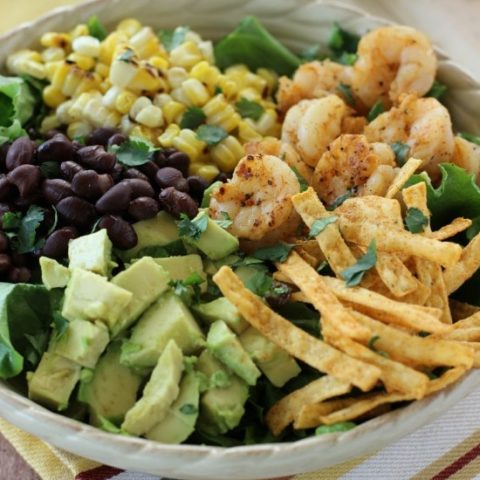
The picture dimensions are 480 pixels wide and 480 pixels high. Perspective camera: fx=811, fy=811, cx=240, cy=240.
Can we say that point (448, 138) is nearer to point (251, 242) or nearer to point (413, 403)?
point (251, 242)

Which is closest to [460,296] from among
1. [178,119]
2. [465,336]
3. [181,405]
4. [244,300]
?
[465,336]

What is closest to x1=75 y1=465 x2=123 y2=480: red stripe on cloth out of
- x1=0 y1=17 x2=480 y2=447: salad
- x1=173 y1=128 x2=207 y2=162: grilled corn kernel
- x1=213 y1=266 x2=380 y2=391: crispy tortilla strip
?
x1=0 y1=17 x2=480 y2=447: salad

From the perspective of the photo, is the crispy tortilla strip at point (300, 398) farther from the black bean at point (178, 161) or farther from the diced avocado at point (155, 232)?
the black bean at point (178, 161)

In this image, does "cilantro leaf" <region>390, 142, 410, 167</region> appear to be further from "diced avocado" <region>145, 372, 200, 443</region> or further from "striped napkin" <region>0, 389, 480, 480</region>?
"diced avocado" <region>145, 372, 200, 443</region>

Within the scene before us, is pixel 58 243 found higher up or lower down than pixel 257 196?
lower down

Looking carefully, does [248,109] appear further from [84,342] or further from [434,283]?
[84,342]

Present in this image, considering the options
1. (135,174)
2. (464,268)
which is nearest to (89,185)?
(135,174)
